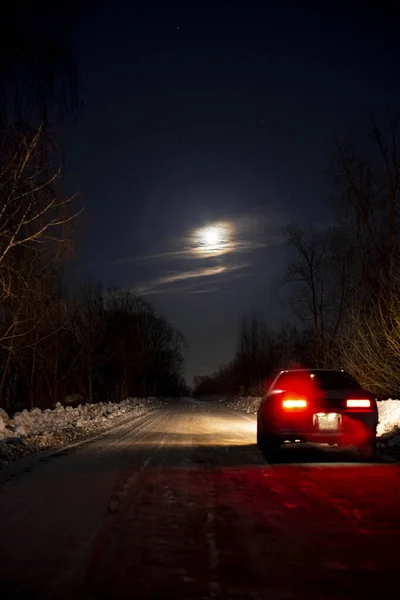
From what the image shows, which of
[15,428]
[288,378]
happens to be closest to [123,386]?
[15,428]

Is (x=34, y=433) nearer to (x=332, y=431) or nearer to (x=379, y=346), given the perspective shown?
(x=332, y=431)

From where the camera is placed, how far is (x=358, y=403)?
11.9 meters

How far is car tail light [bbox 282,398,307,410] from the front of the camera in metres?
11.9

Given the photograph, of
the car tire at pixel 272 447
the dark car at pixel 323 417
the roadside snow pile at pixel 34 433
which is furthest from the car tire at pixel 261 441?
the roadside snow pile at pixel 34 433

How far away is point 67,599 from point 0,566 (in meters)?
1.03

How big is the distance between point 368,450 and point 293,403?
5.26ft

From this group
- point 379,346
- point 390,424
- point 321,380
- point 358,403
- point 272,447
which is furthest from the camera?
point 379,346

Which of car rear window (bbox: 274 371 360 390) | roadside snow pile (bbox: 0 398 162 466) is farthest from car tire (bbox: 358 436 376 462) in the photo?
roadside snow pile (bbox: 0 398 162 466)

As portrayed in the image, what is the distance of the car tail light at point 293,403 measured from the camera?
468 inches

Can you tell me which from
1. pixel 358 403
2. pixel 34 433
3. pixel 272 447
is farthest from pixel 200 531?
pixel 34 433

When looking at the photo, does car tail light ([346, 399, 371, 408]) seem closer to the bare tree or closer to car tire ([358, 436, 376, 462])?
car tire ([358, 436, 376, 462])

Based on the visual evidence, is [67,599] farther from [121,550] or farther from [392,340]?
[392,340]

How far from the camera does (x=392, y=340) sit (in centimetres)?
1812

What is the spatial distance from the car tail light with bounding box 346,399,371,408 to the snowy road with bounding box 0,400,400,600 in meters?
1.05
